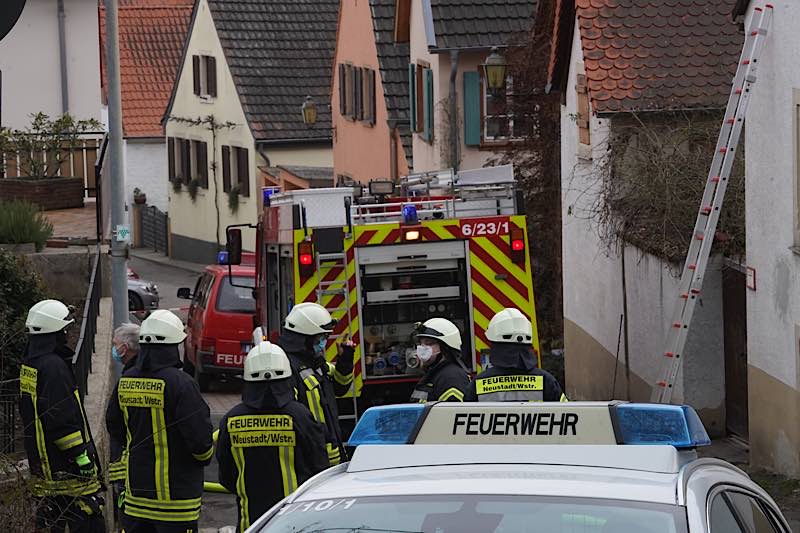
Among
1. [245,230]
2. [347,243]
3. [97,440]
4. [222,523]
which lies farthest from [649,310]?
[245,230]

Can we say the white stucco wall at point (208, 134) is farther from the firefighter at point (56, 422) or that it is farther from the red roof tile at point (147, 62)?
the firefighter at point (56, 422)

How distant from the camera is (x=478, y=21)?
2727cm

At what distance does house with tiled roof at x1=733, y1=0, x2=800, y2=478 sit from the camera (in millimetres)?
12180

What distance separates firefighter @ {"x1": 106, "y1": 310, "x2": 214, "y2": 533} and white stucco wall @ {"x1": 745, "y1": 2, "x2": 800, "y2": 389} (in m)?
5.97

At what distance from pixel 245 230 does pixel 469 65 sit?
54.6 feet

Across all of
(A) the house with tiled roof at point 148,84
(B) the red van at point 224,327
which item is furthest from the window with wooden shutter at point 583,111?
(A) the house with tiled roof at point 148,84

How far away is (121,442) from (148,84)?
42330 millimetres

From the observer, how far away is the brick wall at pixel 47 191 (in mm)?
20369

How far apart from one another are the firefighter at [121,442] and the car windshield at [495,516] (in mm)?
3914

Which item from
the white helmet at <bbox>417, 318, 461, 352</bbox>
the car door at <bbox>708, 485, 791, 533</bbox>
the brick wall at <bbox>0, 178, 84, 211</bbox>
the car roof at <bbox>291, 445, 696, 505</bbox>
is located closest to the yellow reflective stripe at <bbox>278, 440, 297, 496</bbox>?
the white helmet at <bbox>417, 318, 461, 352</bbox>

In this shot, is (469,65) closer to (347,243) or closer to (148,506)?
(347,243)

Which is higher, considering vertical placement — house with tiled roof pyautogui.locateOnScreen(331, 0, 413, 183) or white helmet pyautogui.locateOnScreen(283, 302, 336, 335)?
house with tiled roof pyautogui.locateOnScreen(331, 0, 413, 183)

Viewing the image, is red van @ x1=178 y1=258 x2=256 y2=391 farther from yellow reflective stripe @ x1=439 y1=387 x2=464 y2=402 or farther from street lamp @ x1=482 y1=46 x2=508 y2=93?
yellow reflective stripe @ x1=439 y1=387 x2=464 y2=402

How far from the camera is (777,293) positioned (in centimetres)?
1272
